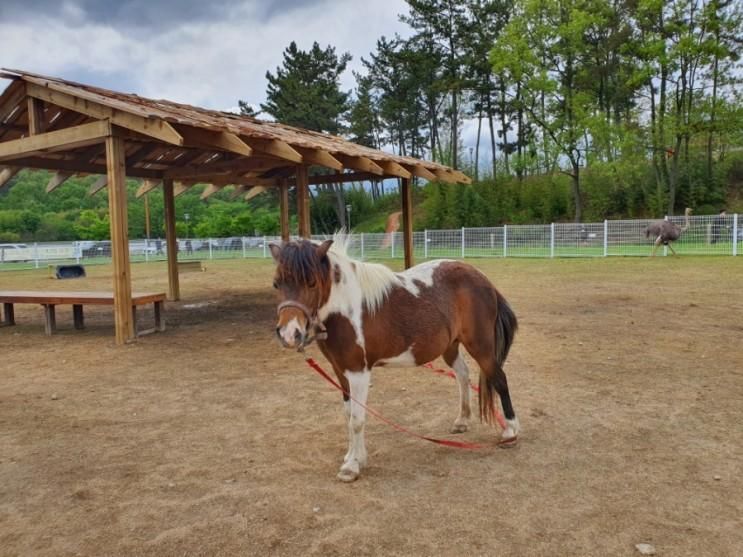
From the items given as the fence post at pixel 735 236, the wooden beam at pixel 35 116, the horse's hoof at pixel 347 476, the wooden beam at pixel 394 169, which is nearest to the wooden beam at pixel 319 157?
the wooden beam at pixel 394 169

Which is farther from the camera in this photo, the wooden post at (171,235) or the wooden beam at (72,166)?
the wooden post at (171,235)

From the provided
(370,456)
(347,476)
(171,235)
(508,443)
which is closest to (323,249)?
(347,476)

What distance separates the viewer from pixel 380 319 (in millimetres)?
2984

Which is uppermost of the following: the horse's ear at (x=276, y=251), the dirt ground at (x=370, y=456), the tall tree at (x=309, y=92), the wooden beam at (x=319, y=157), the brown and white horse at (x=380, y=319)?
the tall tree at (x=309, y=92)

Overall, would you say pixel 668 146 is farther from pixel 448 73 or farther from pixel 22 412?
pixel 22 412

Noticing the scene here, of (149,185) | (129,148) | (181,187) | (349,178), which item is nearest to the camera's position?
(129,148)

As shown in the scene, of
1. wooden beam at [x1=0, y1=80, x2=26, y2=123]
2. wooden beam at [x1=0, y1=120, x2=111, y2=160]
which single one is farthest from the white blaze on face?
wooden beam at [x1=0, y1=80, x2=26, y2=123]

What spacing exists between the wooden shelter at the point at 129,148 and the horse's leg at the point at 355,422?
435cm

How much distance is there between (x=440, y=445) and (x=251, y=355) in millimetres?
3337

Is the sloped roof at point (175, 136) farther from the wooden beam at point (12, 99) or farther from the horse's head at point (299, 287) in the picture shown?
the horse's head at point (299, 287)

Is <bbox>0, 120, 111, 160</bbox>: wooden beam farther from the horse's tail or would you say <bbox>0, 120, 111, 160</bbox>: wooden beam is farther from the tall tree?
the tall tree

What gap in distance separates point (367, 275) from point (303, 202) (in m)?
5.79

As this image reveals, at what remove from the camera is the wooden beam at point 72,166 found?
→ 903 centimetres

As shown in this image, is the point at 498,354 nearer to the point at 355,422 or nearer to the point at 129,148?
the point at 355,422
